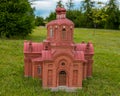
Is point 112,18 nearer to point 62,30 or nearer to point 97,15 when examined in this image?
point 97,15

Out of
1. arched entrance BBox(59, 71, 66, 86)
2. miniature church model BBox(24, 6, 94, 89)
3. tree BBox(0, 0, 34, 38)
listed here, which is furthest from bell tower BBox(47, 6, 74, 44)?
tree BBox(0, 0, 34, 38)

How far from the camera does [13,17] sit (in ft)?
81.8

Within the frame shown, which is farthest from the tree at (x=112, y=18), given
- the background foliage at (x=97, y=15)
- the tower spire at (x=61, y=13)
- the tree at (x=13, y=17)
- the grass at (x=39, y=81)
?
the tower spire at (x=61, y=13)

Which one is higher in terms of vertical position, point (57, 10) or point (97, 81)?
point (57, 10)

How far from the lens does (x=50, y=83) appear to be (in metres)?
10.6

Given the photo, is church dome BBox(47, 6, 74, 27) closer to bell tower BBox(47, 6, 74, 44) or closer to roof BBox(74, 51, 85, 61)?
bell tower BBox(47, 6, 74, 44)

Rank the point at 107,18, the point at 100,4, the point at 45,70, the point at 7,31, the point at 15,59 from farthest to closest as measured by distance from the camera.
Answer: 1. the point at 107,18
2. the point at 100,4
3. the point at 7,31
4. the point at 15,59
5. the point at 45,70

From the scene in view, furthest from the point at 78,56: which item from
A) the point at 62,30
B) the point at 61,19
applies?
the point at 61,19

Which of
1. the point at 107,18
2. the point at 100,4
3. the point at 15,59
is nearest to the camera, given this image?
the point at 15,59

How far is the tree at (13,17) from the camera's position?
984 inches

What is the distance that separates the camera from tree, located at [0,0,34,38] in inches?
984

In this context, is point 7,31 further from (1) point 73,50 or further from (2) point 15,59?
(1) point 73,50

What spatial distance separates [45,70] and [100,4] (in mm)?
38932

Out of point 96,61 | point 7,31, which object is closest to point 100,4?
point 7,31
